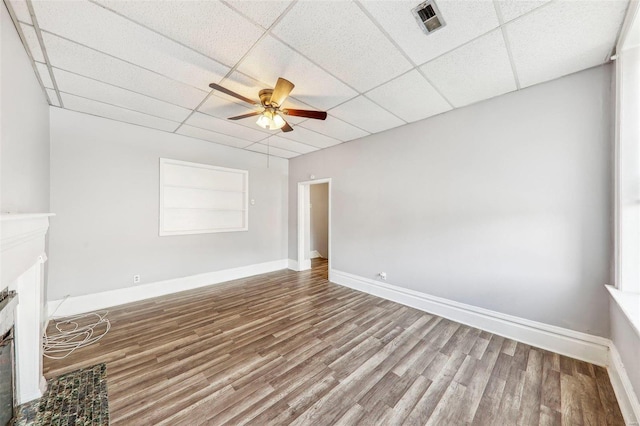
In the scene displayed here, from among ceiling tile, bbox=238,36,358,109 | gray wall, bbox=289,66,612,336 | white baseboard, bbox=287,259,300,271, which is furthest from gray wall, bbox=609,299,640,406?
white baseboard, bbox=287,259,300,271

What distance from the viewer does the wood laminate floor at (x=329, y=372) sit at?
1.58 m

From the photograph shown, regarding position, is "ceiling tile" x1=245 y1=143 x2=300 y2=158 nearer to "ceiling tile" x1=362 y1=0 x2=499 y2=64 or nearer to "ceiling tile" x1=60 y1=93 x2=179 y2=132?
"ceiling tile" x1=60 y1=93 x2=179 y2=132

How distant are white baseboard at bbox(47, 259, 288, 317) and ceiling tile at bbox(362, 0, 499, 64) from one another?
4.54m

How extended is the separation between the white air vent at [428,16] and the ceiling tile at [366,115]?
1.03m

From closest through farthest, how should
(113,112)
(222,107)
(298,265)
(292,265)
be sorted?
(222,107)
(113,112)
(298,265)
(292,265)

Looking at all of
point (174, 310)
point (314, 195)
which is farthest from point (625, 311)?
point (314, 195)

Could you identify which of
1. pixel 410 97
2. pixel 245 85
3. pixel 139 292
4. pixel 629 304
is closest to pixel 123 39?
pixel 245 85

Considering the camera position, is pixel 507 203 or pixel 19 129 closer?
pixel 19 129

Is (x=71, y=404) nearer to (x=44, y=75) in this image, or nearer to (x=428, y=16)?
(x=44, y=75)

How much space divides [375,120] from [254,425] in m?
3.55

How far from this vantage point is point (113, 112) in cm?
308

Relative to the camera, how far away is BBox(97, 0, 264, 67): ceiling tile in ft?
4.91

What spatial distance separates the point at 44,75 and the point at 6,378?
2.67 metres

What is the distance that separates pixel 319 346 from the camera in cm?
236
